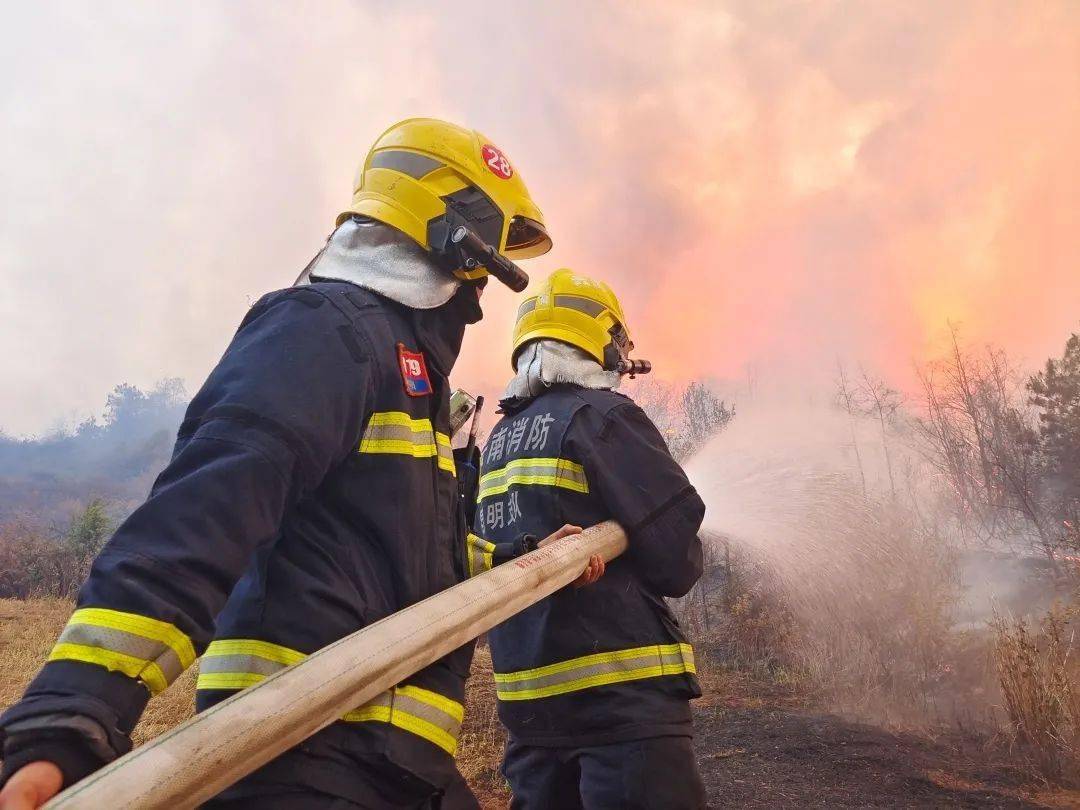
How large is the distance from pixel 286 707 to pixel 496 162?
1.93 metres

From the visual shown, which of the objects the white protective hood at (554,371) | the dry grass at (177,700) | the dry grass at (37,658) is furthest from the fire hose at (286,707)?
the dry grass at (37,658)

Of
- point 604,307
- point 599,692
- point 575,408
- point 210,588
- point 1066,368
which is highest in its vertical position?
point 1066,368

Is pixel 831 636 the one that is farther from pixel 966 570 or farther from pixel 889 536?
pixel 966 570

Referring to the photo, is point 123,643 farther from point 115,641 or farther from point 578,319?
point 578,319

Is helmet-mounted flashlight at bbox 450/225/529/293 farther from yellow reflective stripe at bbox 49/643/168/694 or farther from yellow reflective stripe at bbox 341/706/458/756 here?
yellow reflective stripe at bbox 49/643/168/694

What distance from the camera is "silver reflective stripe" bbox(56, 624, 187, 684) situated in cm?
110

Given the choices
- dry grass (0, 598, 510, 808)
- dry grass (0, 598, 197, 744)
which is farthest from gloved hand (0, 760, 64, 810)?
dry grass (0, 598, 197, 744)

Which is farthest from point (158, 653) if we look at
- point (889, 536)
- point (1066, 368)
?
point (1066, 368)

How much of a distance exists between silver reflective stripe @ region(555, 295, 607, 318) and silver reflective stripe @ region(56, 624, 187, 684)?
326 cm

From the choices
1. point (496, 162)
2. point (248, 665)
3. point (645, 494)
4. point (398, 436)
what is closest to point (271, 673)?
point (248, 665)

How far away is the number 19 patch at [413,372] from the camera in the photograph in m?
1.81

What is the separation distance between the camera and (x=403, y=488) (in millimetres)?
1691

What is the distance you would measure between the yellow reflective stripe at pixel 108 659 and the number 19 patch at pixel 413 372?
2.86ft

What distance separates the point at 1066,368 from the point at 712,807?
16465mm
